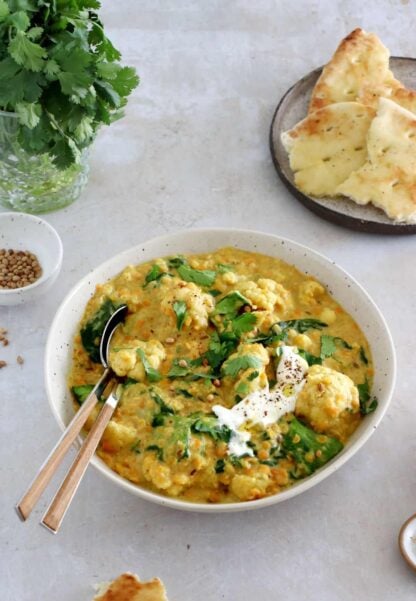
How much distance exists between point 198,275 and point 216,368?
1.58 ft

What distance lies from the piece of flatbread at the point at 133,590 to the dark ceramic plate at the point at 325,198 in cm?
202

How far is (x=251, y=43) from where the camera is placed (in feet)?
16.1

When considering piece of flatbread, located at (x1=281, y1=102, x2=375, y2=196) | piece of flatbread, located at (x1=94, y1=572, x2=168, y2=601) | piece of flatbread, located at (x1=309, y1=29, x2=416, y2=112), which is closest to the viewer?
piece of flatbread, located at (x1=94, y1=572, x2=168, y2=601)

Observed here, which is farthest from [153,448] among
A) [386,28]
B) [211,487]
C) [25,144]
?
[386,28]

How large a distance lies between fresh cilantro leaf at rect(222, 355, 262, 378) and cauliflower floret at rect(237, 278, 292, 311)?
29 cm

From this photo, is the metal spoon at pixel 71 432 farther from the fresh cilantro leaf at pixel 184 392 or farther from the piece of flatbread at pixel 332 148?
the piece of flatbread at pixel 332 148

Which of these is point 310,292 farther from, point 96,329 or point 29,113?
point 29,113

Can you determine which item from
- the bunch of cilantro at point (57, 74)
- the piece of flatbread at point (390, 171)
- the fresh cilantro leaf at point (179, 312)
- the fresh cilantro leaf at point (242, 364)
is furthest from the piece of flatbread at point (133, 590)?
the piece of flatbread at point (390, 171)

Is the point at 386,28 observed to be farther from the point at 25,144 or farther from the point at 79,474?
the point at 79,474

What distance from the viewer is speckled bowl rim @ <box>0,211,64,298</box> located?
134 inches

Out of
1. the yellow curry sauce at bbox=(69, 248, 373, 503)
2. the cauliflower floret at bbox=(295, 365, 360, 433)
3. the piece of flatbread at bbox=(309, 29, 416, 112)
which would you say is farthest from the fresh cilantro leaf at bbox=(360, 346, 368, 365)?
the piece of flatbread at bbox=(309, 29, 416, 112)

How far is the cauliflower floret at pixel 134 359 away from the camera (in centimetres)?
288

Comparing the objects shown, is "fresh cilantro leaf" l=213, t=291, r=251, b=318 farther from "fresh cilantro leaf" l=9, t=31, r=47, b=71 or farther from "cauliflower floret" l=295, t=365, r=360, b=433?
"fresh cilantro leaf" l=9, t=31, r=47, b=71

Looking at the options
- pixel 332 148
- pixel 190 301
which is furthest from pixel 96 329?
pixel 332 148
